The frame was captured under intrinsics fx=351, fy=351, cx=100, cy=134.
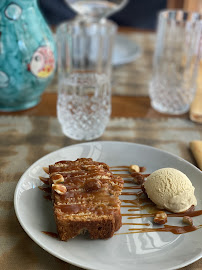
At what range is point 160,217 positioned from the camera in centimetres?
65

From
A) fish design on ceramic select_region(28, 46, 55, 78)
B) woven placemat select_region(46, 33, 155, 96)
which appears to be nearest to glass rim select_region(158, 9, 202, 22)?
woven placemat select_region(46, 33, 155, 96)

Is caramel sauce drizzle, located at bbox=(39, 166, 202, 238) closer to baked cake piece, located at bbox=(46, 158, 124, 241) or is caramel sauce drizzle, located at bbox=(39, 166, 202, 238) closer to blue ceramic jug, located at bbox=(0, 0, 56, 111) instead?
baked cake piece, located at bbox=(46, 158, 124, 241)

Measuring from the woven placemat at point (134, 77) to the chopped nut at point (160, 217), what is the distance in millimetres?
622

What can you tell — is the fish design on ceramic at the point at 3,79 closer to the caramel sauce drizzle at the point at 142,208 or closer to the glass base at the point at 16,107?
the glass base at the point at 16,107

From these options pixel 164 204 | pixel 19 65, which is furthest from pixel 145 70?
pixel 164 204

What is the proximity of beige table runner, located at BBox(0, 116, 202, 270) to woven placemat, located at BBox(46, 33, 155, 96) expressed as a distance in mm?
200

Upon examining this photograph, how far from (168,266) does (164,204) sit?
163 mm

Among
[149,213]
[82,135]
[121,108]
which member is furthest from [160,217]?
[121,108]

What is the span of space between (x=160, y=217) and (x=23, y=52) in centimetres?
57

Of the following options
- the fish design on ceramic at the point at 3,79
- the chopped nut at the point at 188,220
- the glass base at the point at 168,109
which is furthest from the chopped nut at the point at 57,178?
the glass base at the point at 168,109

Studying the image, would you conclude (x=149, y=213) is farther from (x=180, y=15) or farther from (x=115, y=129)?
(x=180, y=15)

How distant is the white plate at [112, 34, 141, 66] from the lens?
4.45 ft

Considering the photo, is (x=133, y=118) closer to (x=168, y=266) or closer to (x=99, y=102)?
(x=99, y=102)

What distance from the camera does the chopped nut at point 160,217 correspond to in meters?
0.64
